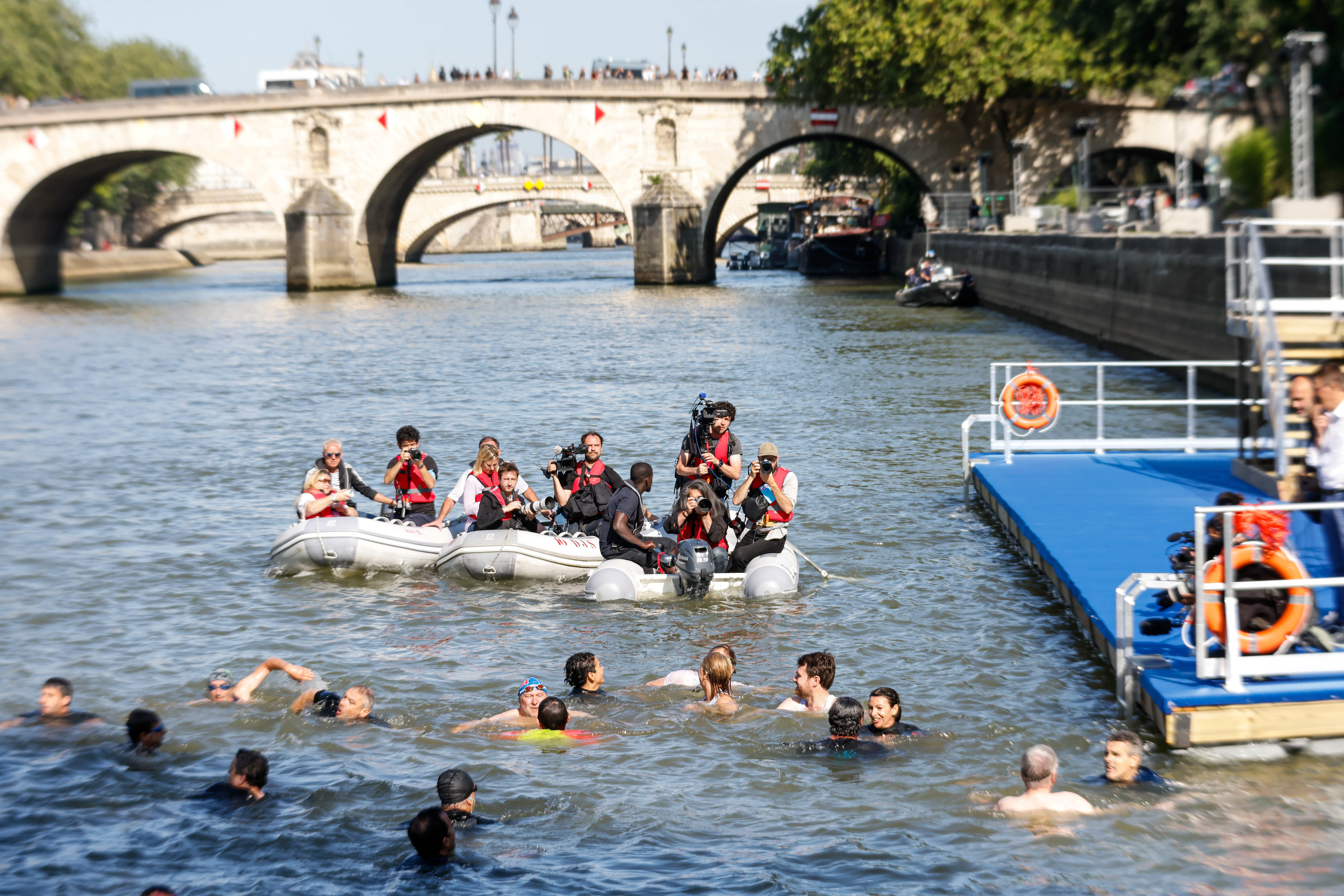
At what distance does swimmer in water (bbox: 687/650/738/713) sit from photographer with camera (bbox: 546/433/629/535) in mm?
3708

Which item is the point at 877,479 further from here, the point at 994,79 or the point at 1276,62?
the point at 994,79

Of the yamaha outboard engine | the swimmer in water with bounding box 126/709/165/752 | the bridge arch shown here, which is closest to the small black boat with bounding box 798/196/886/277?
the bridge arch

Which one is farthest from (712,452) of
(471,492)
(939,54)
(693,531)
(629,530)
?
(939,54)

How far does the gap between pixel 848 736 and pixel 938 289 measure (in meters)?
36.1

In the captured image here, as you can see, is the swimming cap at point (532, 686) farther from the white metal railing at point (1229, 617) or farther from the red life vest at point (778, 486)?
the white metal railing at point (1229, 617)

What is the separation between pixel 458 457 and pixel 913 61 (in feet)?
108

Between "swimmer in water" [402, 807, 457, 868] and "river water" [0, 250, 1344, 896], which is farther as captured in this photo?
"river water" [0, 250, 1344, 896]

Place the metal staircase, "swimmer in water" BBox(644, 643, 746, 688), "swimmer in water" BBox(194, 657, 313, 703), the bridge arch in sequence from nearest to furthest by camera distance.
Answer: "swimmer in water" BBox(644, 643, 746, 688)
"swimmer in water" BBox(194, 657, 313, 703)
the metal staircase
the bridge arch

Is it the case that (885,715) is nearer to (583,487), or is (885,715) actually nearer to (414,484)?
(583,487)

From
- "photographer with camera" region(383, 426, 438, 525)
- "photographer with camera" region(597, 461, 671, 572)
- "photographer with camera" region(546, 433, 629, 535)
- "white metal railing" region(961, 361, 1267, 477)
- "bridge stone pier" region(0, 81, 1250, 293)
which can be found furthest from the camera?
"bridge stone pier" region(0, 81, 1250, 293)

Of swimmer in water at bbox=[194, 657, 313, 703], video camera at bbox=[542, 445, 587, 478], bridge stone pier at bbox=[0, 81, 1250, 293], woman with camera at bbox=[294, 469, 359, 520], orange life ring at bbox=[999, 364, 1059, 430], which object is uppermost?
bridge stone pier at bbox=[0, 81, 1250, 293]

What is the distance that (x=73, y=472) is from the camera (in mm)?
20828

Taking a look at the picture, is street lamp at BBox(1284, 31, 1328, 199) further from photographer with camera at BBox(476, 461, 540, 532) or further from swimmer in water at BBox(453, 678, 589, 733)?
swimmer in water at BBox(453, 678, 589, 733)

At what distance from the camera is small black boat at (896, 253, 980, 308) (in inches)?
1724
